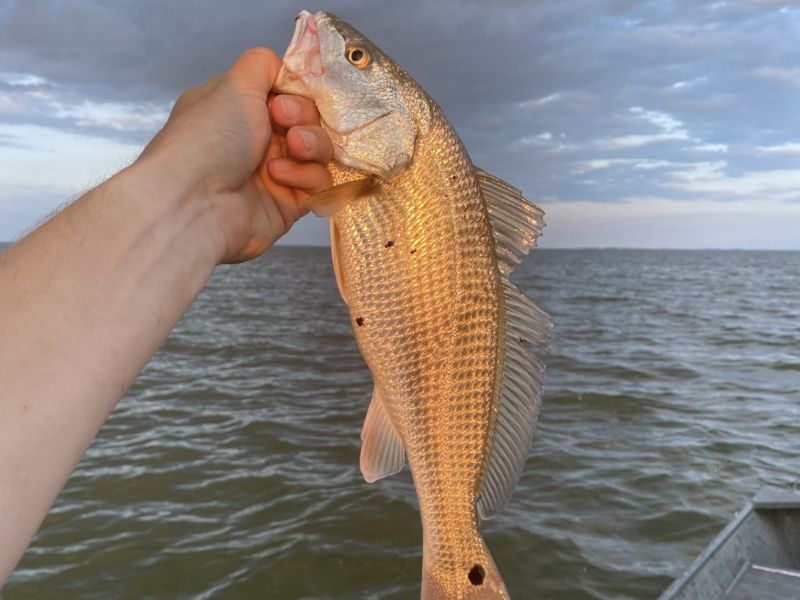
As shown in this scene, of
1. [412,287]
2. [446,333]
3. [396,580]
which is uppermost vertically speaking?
[412,287]

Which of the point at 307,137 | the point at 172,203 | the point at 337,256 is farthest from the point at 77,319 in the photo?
the point at 307,137

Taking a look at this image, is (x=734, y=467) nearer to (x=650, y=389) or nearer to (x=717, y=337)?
(x=650, y=389)

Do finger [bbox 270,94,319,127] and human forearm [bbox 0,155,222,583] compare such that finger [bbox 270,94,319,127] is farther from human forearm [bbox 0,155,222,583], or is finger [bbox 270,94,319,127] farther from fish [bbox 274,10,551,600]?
human forearm [bbox 0,155,222,583]

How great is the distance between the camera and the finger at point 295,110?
2.51m

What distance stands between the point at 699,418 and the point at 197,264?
41.2 feet

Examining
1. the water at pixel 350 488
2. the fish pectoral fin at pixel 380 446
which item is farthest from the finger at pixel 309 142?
the water at pixel 350 488

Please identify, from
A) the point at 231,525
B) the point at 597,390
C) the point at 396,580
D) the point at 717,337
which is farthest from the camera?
the point at 717,337

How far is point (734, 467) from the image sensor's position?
10242mm

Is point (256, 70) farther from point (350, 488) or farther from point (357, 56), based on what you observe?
point (350, 488)

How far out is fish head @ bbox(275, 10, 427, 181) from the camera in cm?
235

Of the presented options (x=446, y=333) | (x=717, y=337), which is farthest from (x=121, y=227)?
(x=717, y=337)

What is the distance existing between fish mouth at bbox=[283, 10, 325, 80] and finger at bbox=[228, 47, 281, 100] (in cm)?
22

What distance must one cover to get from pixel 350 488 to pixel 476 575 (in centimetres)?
783

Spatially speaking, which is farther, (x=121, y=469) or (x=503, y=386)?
(x=121, y=469)
